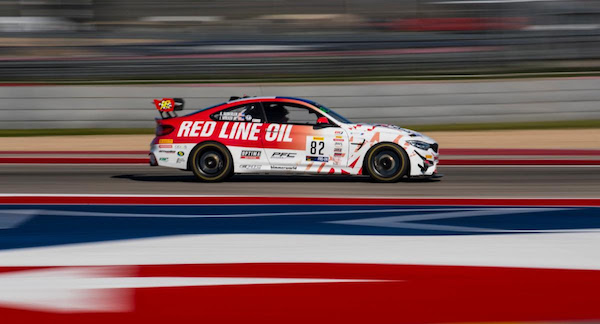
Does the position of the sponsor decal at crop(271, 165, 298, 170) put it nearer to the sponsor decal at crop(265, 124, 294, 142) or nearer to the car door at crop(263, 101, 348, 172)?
the car door at crop(263, 101, 348, 172)

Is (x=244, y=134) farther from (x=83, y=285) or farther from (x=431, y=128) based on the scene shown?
(x=431, y=128)

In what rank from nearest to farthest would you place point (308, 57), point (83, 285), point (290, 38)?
1. point (83, 285)
2. point (308, 57)
3. point (290, 38)

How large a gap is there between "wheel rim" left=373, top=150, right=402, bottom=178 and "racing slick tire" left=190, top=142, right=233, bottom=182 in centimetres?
214

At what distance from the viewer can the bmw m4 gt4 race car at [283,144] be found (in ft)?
38.0

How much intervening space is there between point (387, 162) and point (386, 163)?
0.07 feet

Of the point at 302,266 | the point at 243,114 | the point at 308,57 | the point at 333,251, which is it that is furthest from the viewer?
the point at 308,57

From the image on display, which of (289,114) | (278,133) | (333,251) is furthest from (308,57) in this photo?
(333,251)

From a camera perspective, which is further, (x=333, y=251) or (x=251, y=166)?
(x=251, y=166)

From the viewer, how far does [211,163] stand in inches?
472

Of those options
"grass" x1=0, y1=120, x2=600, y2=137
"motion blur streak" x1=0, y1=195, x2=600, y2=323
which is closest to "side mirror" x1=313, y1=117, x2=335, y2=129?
"motion blur streak" x1=0, y1=195, x2=600, y2=323

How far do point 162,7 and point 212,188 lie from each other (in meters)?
17.7

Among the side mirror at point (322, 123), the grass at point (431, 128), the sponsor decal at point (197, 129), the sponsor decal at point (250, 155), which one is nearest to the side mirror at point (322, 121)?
the side mirror at point (322, 123)

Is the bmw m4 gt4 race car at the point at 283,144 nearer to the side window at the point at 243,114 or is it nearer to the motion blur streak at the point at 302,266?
→ the side window at the point at 243,114

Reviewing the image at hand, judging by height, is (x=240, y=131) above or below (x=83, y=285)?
above
